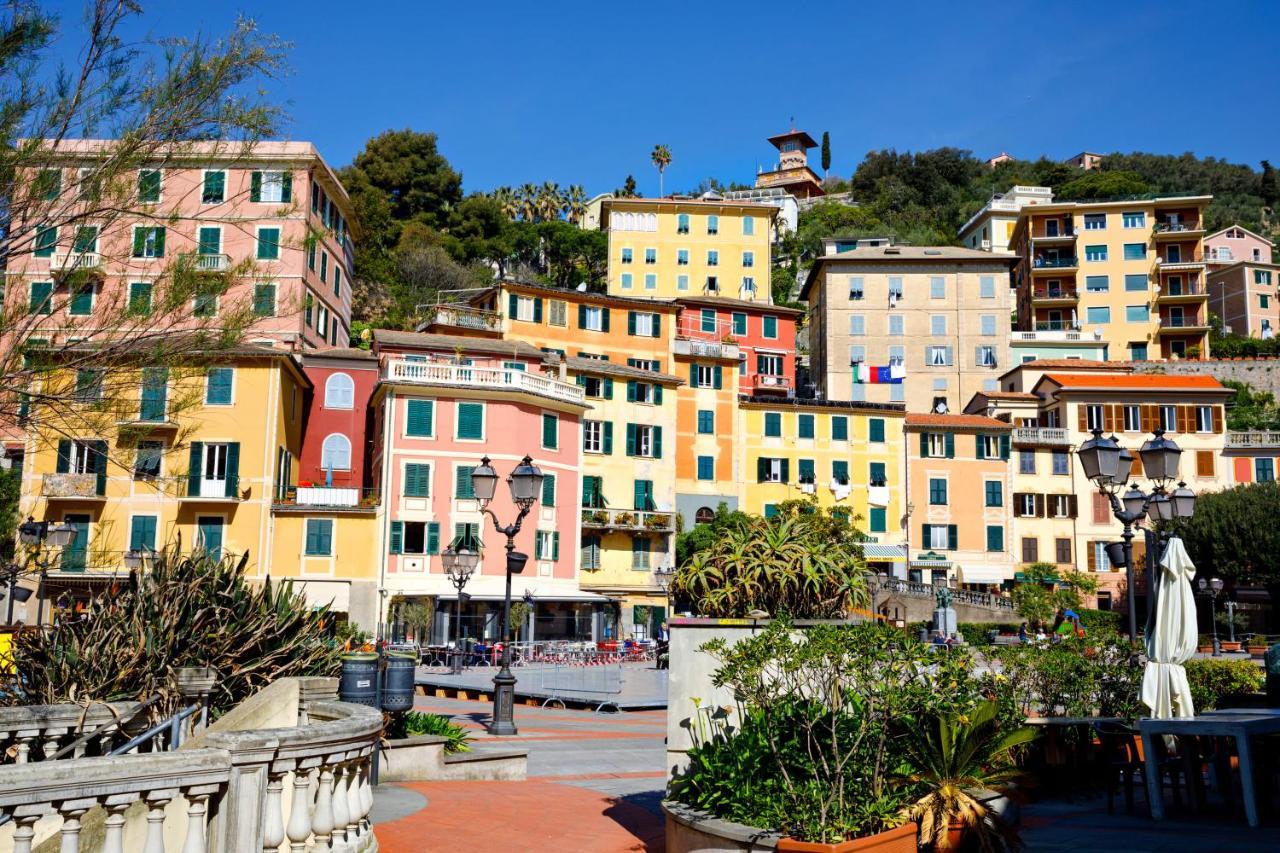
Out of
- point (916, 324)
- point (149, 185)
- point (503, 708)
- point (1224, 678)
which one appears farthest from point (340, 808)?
point (916, 324)

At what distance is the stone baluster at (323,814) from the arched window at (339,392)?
1624 inches

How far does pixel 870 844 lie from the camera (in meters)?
6.96

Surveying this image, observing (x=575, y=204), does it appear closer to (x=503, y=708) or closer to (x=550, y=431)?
(x=550, y=431)

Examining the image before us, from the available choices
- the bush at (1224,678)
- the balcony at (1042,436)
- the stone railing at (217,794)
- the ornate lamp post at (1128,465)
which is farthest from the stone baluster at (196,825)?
the balcony at (1042,436)

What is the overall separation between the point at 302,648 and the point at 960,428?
155 ft

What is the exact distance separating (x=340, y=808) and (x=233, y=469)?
36.0 metres

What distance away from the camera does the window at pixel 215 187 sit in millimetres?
10078

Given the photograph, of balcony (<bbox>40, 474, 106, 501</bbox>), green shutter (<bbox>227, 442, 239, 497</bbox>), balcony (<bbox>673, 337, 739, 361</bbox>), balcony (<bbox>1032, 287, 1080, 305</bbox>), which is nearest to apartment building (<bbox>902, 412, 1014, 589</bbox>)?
balcony (<bbox>673, 337, 739, 361</bbox>)

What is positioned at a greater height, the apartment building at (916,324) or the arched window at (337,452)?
the apartment building at (916,324)

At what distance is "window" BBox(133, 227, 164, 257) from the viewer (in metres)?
9.86

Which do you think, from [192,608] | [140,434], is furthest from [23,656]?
[140,434]

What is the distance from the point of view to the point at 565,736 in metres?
18.1

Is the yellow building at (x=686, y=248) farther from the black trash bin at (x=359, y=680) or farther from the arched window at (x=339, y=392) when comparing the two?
the black trash bin at (x=359, y=680)

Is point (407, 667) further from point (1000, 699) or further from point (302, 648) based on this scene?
point (1000, 699)
